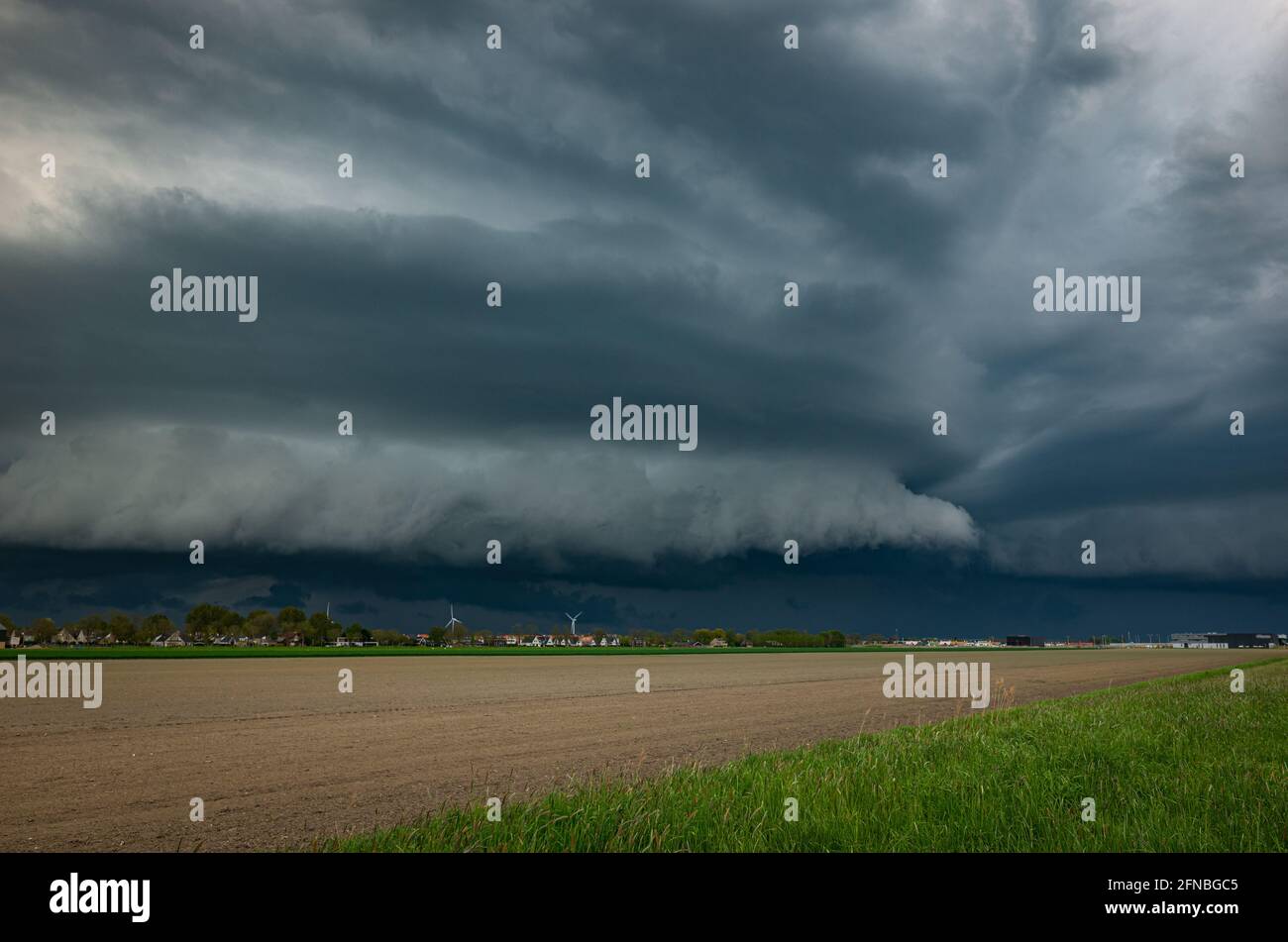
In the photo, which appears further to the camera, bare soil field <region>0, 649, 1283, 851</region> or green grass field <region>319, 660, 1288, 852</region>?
bare soil field <region>0, 649, 1283, 851</region>

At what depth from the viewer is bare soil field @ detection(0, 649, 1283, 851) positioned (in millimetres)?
18094

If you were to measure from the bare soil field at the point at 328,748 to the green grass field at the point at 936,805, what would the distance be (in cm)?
465

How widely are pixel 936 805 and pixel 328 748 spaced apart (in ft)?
76.5

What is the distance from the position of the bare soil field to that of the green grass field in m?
4.65

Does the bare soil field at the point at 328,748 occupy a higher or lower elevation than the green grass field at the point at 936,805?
lower

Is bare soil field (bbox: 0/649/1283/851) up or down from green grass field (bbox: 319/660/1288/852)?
down

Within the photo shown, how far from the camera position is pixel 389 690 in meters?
63.2

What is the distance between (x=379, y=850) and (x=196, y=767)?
18206 millimetres

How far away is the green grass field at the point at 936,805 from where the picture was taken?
38.2 ft
